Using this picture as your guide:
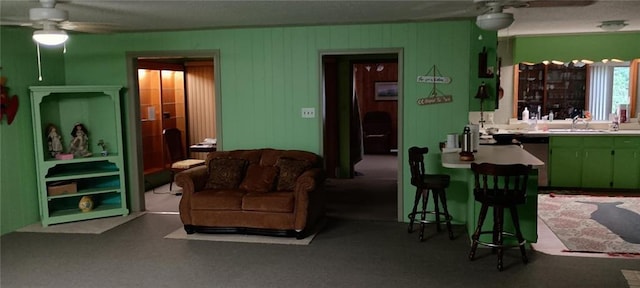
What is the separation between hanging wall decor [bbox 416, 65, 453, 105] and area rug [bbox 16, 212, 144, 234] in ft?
11.8

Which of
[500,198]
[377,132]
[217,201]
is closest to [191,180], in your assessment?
[217,201]

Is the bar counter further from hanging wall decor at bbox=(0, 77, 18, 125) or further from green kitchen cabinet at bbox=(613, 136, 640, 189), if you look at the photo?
hanging wall decor at bbox=(0, 77, 18, 125)

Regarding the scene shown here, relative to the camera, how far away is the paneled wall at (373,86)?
11.6 meters

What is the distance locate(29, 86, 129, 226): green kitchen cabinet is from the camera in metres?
5.84

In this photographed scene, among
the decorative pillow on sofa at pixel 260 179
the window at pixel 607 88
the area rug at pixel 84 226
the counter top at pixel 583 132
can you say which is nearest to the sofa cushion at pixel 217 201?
the decorative pillow on sofa at pixel 260 179

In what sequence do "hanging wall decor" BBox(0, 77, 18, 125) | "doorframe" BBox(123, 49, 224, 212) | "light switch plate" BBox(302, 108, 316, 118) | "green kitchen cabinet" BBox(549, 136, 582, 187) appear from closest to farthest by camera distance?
"hanging wall decor" BBox(0, 77, 18, 125) < "light switch plate" BBox(302, 108, 316, 118) < "doorframe" BBox(123, 49, 224, 212) < "green kitchen cabinet" BBox(549, 136, 582, 187)

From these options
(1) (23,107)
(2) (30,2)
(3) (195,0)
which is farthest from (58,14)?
(1) (23,107)

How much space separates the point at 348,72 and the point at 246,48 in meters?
2.83

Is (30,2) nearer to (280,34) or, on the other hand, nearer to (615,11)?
(280,34)

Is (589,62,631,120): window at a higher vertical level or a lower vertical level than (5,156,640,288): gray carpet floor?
higher

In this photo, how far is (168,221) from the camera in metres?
5.98

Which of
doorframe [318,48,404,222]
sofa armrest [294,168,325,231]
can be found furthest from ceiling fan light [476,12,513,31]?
sofa armrest [294,168,325,231]

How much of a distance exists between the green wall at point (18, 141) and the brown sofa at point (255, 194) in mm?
1853

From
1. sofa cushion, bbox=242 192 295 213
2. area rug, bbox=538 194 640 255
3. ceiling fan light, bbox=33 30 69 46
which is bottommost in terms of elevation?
area rug, bbox=538 194 640 255
